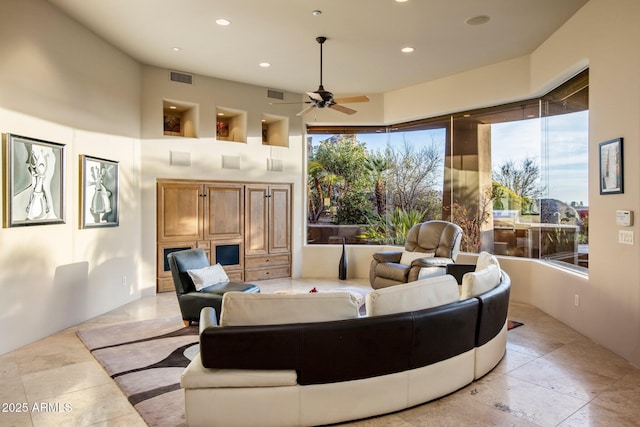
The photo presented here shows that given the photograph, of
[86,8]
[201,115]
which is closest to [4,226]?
[86,8]

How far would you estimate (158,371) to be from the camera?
3.23 metres

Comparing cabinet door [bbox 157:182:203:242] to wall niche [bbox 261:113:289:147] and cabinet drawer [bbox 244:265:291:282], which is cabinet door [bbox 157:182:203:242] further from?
wall niche [bbox 261:113:289:147]

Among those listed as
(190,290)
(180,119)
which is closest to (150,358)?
(190,290)

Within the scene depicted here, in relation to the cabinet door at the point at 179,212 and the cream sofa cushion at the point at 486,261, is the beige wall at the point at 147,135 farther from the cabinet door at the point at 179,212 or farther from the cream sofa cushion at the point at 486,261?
the cream sofa cushion at the point at 486,261

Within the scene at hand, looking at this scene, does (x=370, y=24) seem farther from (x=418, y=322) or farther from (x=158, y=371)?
(x=158, y=371)

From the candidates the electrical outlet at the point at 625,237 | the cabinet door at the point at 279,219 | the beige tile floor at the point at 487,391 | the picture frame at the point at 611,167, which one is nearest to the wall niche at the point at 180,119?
the cabinet door at the point at 279,219

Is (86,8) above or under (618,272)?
above

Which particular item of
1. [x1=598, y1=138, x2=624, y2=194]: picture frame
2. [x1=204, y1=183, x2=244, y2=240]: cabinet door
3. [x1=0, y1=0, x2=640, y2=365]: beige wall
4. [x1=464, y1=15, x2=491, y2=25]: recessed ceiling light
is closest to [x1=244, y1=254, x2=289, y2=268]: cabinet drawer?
[x1=204, y1=183, x2=244, y2=240]: cabinet door

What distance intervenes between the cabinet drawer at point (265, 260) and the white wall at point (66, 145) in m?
1.76

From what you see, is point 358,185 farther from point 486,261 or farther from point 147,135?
point 486,261

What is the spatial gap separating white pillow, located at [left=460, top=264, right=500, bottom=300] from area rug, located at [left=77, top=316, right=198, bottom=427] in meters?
2.09

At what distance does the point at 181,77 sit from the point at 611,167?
5536 millimetres

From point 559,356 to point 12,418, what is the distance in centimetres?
408

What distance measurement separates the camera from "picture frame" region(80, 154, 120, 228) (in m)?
4.64
